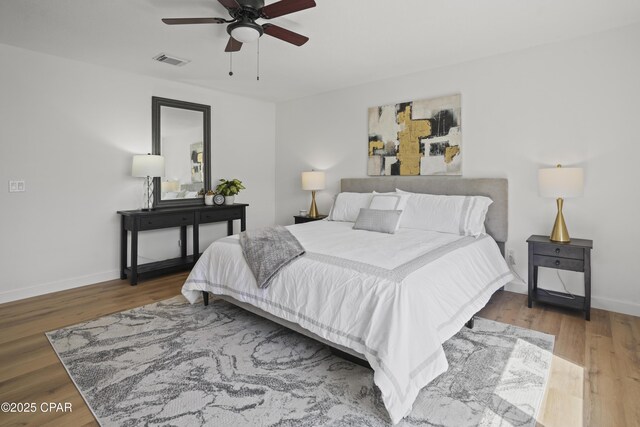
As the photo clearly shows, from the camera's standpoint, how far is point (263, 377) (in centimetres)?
204

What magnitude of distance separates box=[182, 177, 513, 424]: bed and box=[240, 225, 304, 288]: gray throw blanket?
6 centimetres

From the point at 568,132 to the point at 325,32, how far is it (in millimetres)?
2431

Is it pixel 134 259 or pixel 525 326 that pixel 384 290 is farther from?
pixel 134 259

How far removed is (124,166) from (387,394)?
3912mm

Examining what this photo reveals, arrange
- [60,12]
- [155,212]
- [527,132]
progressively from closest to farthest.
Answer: [60,12] → [527,132] → [155,212]

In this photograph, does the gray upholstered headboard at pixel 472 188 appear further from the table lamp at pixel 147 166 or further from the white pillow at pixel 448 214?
the table lamp at pixel 147 166

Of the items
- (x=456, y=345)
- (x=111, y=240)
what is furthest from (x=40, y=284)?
(x=456, y=345)

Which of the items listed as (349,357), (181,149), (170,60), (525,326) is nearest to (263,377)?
(349,357)

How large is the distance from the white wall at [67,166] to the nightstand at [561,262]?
423 centimetres

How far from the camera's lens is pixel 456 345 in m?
2.40

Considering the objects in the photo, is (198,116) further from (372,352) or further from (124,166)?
(372,352)

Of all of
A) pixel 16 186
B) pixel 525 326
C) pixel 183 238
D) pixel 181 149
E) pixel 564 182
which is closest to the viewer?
pixel 525 326

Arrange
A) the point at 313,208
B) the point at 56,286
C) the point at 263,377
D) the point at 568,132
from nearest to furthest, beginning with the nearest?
the point at 263,377 < the point at 568,132 < the point at 56,286 < the point at 313,208

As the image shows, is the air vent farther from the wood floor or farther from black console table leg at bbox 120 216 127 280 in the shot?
the wood floor
